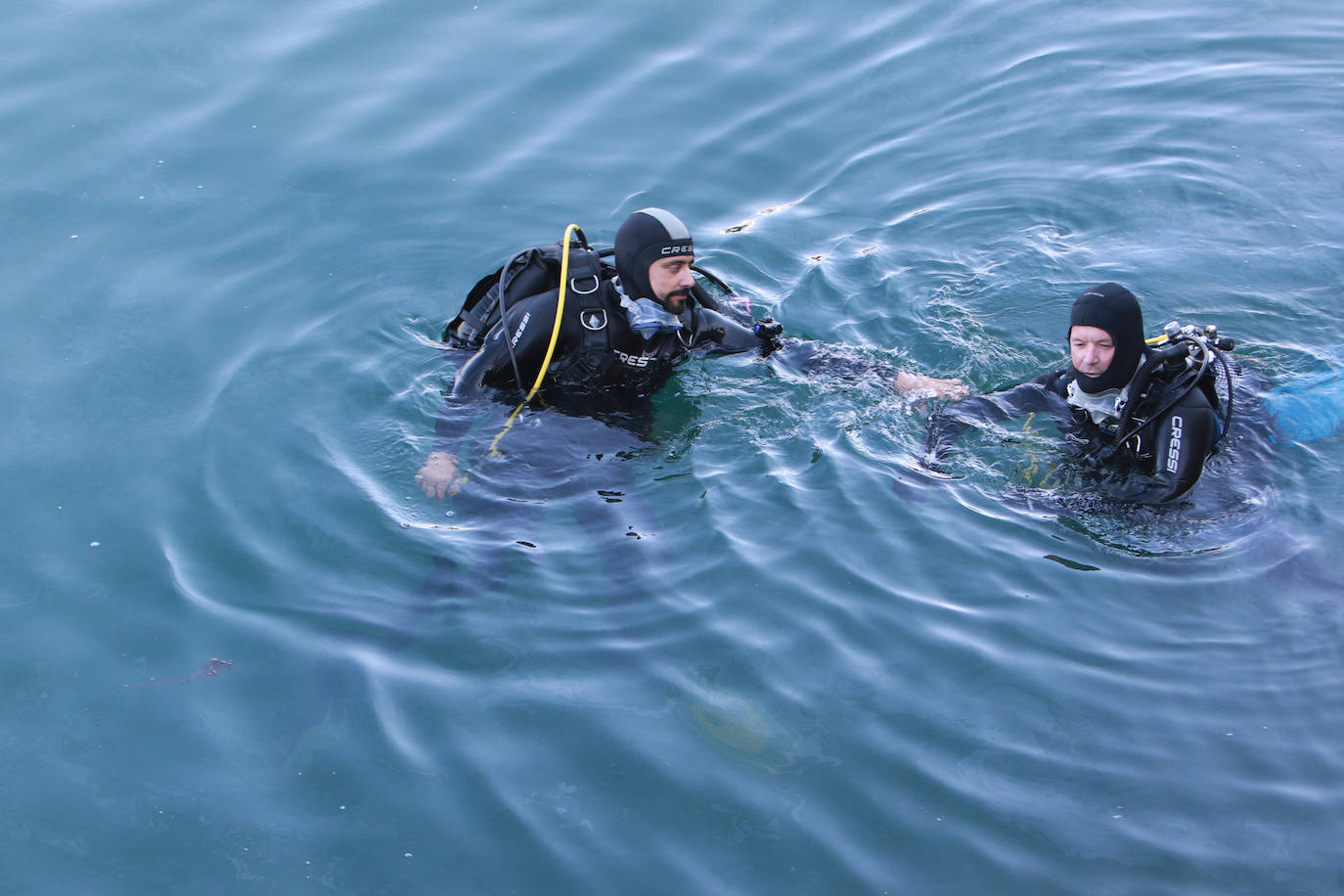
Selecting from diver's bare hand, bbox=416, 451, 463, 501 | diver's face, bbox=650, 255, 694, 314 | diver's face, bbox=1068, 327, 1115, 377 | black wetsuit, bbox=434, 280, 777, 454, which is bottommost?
diver's bare hand, bbox=416, 451, 463, 501

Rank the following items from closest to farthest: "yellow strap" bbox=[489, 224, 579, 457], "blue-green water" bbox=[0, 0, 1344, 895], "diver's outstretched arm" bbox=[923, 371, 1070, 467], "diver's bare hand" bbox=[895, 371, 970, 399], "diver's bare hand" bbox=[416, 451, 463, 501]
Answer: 1. "blue-green water" bbox=[0, 0, 1344, 895]
2. "diver's bare hand" bbox=[416, 451, 463, 501]
3. "yellow strap" bbox=[489, 224, 579, 457]
4. "diver's outstretched arm" bbox=[923, 371, 1070, 467]
5. "diver's bare hand" bbox=[895, 371, 970, 399]

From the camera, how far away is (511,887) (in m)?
3.61

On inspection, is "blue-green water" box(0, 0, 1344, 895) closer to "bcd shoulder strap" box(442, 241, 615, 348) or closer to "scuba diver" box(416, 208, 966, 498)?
"scuba diver" box(416, 208, 966, 498)

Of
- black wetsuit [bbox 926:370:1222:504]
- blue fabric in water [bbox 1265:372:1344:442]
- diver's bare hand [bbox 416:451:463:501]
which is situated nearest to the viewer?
black wetsuit [bbox 926:370:1222:504]

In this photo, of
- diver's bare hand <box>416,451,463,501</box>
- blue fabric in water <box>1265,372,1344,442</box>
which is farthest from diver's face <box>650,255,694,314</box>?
blue fabric in water <box>1265,372,1344,442</box>

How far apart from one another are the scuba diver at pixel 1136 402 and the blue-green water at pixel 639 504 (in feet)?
0.93

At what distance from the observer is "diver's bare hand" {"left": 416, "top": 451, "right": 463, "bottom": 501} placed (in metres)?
5.15

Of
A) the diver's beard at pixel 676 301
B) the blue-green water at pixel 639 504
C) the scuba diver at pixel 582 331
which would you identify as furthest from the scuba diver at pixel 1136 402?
the diver's beard at pixel 676 301

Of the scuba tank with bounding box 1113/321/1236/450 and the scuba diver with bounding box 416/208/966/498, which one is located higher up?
the scuba tank with bounding box 1113/321/1236/450

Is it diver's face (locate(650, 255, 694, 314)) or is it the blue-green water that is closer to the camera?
the blue-green water

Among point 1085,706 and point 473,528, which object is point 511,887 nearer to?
point 473,528

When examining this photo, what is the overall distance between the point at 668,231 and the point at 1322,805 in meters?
3.58

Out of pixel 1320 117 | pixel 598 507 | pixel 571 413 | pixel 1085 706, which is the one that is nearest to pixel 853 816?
pixel 1085 706

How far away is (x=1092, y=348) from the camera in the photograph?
511 centimetres
